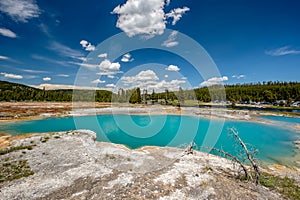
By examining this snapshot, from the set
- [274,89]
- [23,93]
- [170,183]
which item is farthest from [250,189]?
[23,93]

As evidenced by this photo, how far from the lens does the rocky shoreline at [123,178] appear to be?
765 cm

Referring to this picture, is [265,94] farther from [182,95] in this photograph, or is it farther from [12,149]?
[12,149]

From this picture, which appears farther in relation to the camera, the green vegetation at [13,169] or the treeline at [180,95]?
the treeline at [180,95]

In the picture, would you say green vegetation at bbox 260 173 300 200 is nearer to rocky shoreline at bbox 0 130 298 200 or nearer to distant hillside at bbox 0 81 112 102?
rocky shoreline at bbox 0 130 298 200

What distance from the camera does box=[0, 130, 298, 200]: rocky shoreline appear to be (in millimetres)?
7652

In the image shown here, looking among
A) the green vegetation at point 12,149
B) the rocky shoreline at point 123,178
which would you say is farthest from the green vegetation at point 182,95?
the rocky shoreline at point 123,178

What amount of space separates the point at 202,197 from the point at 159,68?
61.2 ft

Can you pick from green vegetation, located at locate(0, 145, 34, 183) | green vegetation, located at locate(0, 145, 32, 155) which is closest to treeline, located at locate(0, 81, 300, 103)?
green vegetation, located at locate(0, 145, 32, 155)

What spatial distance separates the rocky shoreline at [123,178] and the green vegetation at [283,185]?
21.9 inches

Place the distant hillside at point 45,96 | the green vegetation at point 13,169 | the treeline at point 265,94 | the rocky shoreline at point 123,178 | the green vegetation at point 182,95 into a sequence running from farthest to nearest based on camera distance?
the distant hillside at point 45,96 < the green vegetation at point 182,95 < the treeline at point 265,94 < the green vegetation at point 13,169 < the rocky shoreline at point 123,178

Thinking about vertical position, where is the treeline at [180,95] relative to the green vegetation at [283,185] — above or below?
above

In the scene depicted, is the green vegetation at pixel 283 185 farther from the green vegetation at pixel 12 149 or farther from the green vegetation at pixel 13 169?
the green vegetation at pixel 12 149

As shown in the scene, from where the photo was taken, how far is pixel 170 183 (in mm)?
8711

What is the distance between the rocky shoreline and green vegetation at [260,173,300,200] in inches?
21.9
